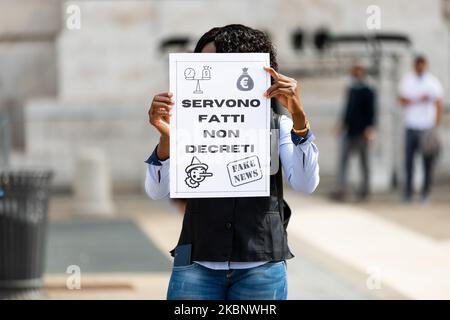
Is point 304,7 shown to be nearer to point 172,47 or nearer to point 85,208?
point 172,47

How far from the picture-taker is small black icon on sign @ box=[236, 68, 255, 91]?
4652mm

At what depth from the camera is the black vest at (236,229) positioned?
180 inches

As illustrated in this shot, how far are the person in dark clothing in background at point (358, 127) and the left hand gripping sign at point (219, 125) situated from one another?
43.0 feet

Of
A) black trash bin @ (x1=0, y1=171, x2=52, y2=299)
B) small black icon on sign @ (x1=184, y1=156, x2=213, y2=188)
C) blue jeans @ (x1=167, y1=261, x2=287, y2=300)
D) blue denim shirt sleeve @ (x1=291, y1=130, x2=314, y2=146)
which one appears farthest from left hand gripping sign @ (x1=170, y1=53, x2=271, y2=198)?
black trash bin @ (x1=0, y1=171, x2=52, y2=299)

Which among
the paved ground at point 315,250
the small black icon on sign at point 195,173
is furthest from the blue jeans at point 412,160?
the small black icon on sign at point 195,173

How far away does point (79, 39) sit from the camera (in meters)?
22.4

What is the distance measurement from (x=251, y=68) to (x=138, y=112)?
17148 millimetres

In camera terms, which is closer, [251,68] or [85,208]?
[251,68]

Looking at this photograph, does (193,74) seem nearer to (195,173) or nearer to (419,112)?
(195,173)

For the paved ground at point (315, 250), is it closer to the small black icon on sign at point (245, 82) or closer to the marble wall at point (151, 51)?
the marble wall at point (151, 51)

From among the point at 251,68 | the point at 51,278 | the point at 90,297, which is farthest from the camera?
the point at 51,278

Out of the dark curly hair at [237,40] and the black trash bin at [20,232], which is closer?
the dark curly hair at [237,40]

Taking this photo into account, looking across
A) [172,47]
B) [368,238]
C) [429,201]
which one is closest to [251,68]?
[368,238]

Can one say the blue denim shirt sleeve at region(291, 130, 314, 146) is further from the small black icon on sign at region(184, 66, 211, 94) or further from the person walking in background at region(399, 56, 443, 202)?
the person walking in background at region(399, 56, 443, 202)
